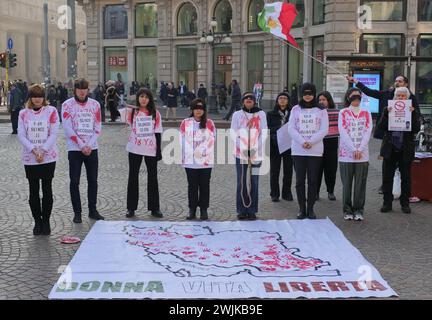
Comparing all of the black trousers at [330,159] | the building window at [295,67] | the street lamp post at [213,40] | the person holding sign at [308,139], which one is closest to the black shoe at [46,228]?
the person holding sign at [308,139]

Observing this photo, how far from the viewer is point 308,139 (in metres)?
8.96

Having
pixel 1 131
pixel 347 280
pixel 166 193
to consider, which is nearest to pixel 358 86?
pixel 166 193

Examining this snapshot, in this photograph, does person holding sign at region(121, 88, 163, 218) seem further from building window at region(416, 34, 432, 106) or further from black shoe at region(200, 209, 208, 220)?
building window at region(416, 34, 432, 106)

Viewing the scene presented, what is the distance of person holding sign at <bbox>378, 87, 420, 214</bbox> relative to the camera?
9492 mm

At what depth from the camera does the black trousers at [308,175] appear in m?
9.04

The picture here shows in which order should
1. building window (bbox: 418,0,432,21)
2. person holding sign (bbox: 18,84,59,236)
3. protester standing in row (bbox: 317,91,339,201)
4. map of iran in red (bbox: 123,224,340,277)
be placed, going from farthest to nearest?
building window (bbox: 418,0,432,21)
protester standing in row (bbox: 317,91,339,201)
person holding sign (bbox: 18,84,59,236)
map of iran in red (bbox: 123,224,340,277)

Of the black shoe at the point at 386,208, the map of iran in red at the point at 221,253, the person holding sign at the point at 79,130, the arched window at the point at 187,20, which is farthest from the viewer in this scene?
the arched window at the point at 187,20

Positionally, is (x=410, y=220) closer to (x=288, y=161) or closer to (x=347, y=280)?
(x=288, y=161)

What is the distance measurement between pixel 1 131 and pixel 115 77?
963 inches

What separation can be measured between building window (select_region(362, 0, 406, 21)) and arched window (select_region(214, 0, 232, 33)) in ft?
47.3

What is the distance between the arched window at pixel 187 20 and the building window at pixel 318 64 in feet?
43.1

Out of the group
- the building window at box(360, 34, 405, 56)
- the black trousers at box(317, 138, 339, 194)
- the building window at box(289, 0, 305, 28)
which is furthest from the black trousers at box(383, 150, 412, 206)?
the building window at box(289, 0, 305, 28)

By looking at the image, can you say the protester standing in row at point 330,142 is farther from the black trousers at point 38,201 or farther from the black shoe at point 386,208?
the black trousers at point 38,201

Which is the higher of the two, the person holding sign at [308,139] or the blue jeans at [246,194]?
the person holding sign at [308,139]
